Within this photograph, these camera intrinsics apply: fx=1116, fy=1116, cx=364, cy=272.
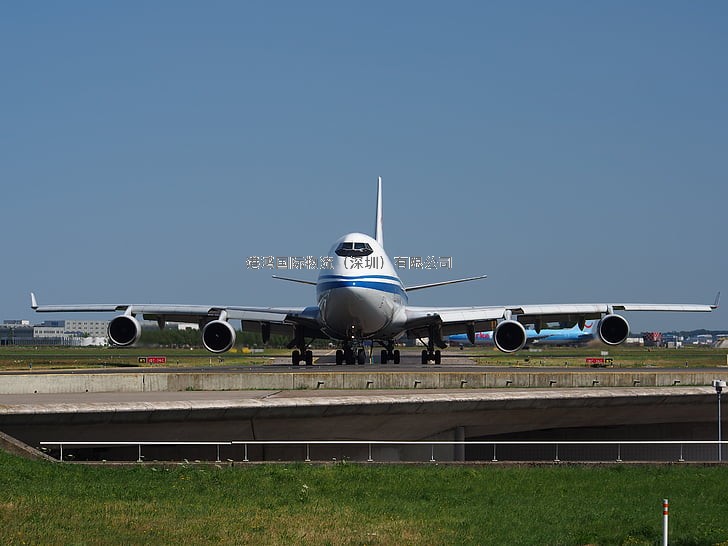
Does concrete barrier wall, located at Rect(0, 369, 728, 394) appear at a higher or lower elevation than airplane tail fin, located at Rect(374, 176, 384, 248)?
lower

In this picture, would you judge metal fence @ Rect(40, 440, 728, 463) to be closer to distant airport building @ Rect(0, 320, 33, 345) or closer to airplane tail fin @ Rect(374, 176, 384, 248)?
airplane tail fin @ Rect(374, 176, 384, 248)

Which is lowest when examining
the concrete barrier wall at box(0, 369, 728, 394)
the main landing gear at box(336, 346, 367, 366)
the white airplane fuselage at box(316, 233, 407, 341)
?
the concrete barrier wall at box(0, 369, 728, 394)

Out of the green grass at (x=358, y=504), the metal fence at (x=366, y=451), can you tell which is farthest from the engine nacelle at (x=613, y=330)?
the green grass at (x=358, y=504)

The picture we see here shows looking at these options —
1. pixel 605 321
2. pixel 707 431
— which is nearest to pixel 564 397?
pixel 707 431

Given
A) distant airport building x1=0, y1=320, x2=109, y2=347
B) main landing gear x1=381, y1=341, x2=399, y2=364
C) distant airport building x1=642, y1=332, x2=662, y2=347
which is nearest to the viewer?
main landing gear x1=381, y1=341, x2=399, y2=364

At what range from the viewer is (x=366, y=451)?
3167 centimetres

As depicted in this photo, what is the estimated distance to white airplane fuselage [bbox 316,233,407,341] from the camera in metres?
47.4

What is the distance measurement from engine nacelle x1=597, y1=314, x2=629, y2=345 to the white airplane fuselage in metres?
9.62

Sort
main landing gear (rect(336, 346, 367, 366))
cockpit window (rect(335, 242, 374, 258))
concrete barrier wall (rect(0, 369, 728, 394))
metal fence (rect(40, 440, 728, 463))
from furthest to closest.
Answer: main landing gear (rect(336, 346, 367, 366)) → cockpit window (rect(335, 242, 374, 258)) → concrete barrier wall (rect(0, 369, 728, 394)) → metal fence (rect(40, 440, 728, 463))

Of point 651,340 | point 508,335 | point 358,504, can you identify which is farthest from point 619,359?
point 651,340

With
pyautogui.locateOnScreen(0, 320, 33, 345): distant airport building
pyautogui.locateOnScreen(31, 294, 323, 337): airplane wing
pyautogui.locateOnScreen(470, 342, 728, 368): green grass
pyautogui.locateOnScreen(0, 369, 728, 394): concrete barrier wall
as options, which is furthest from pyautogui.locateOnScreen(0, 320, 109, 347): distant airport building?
pyautogui.locateOnScreen(0, 369, 728, 394): concrete barrier wall

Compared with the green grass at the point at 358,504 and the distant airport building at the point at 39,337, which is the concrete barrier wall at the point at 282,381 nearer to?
the green grass at the point at 358,504

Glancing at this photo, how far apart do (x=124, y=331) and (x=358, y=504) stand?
Answer: 30.6 metres

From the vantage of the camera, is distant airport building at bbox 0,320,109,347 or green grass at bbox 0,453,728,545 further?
distant airport building at bbox 0,320,109,347
